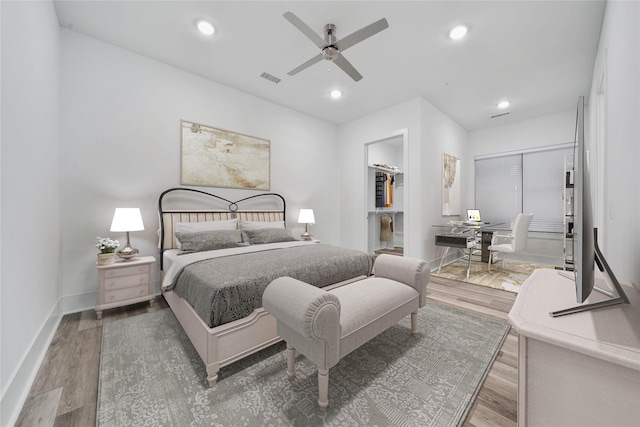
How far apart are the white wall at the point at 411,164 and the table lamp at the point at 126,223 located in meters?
3.64

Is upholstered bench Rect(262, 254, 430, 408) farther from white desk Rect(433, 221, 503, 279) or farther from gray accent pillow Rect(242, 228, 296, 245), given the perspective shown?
white desk Rect(433, 221, 503, 279)

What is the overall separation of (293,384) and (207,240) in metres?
1.83

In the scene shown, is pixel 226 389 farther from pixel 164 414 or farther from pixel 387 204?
pixel 387 204

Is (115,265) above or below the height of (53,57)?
below

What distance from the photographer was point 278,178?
14.2 feet

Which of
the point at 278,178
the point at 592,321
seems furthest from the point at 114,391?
the point at 278,178

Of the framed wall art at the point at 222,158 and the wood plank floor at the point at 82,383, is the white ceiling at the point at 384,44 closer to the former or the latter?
the framed wall art at the point at 222,158

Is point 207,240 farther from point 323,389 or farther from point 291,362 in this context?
point 323,389

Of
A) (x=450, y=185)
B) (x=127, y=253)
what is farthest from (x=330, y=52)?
(x=450, y=185)

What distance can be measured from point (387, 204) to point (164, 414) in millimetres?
5707

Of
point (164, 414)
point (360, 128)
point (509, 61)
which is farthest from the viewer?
point (360, 128)

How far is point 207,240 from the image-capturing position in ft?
9.06

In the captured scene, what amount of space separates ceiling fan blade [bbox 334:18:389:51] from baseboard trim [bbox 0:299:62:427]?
3.28m

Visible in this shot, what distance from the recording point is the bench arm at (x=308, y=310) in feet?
4.14
